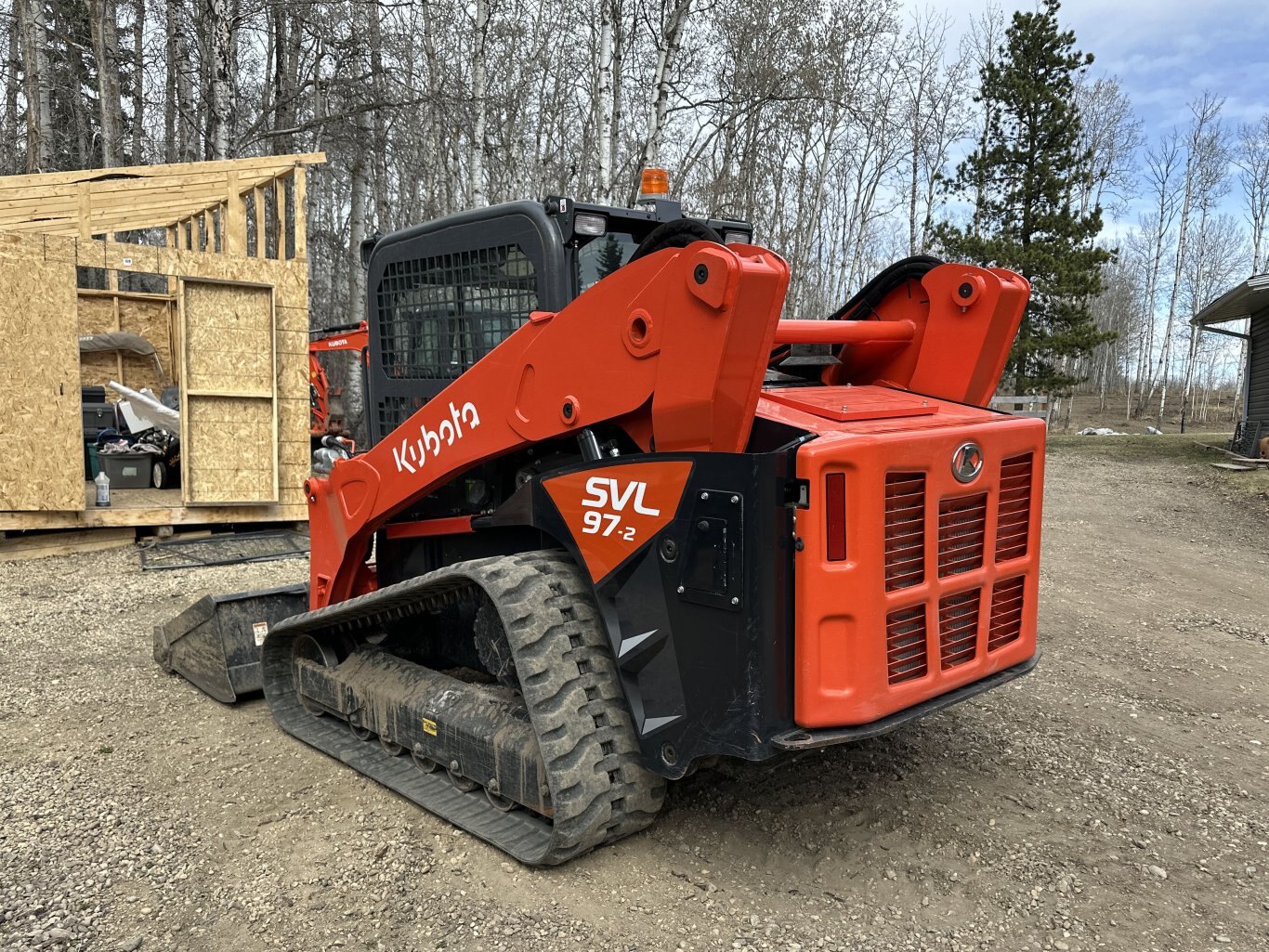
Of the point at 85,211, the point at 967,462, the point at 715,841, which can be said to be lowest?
the point at 715,841

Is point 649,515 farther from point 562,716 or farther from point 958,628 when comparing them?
point 958,628

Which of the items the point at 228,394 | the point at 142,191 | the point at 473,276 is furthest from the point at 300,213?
the point at 473,276

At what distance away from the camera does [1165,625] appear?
6.72 m

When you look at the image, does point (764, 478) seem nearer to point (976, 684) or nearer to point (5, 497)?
point (976, 684)

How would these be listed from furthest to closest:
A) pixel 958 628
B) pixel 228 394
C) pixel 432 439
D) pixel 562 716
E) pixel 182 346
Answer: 1. pixel 228 394
2. pixel 182 346
3. pixel 432 439
4. pixel 958 628
5. pixel 562 716

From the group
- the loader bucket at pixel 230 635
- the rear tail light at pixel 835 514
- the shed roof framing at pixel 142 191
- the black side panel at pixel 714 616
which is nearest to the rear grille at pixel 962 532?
the rear tail light at pixel 835 514

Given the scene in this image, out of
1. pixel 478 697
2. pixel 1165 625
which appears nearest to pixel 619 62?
pixel 1165 625

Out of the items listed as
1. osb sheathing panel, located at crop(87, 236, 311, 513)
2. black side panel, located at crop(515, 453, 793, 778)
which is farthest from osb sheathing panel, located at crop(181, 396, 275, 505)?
black side panel, located at crop(515, 453, 793, 778)

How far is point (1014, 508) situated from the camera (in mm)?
3330

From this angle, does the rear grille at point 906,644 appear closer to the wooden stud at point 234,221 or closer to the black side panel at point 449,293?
the black side panel at point 449,293

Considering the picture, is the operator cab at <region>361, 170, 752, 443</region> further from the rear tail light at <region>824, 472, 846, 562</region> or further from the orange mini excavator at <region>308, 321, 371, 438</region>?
the orange mini excavator at <region>308, 321, 371, 438</region>

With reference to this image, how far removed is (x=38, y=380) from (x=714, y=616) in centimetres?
839

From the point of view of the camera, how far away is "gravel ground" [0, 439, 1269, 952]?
285 cm

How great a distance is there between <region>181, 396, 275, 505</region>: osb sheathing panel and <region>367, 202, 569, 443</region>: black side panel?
19.0ft
